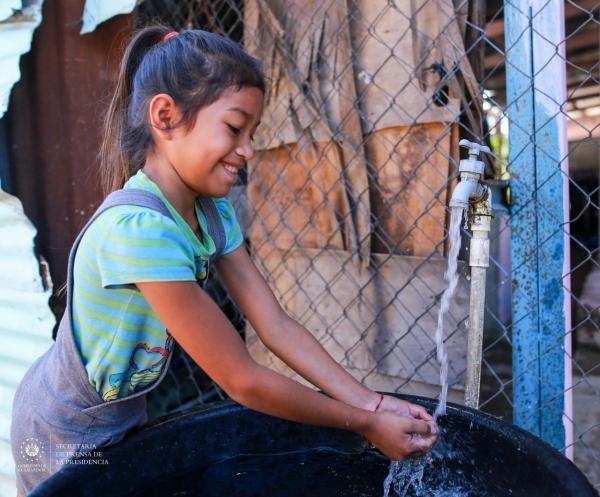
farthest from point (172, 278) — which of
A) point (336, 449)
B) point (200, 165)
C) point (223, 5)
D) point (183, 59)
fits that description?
point (223, 5)

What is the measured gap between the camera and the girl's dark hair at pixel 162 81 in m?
1.18

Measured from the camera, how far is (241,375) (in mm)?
1069

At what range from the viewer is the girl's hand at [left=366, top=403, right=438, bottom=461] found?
115 cm

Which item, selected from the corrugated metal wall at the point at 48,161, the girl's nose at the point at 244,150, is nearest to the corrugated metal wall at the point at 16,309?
the corrugated metal wall at the point at 48,161

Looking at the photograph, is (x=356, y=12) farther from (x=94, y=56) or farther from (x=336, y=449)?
(x=336, y=449)

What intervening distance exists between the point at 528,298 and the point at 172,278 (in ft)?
3.86

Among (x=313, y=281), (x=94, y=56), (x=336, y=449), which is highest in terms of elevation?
(x=94, y=56)

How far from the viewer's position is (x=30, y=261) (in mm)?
2113

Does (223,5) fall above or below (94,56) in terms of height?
above

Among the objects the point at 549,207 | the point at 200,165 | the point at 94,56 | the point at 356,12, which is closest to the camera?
the point at 200,165

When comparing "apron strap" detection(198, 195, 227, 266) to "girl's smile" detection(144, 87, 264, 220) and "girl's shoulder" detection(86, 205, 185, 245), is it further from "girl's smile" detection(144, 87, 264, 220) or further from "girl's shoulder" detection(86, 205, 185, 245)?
"girl's shoulder" detection(86, 205, 185, 245)

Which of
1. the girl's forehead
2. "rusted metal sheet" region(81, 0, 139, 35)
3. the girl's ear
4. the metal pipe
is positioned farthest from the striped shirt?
"rusted metal sheet" region(81, 0, 139, 35)

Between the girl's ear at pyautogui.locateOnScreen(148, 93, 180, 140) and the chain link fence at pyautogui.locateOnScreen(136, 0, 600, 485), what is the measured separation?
3.20ft

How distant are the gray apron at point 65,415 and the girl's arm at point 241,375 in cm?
20
